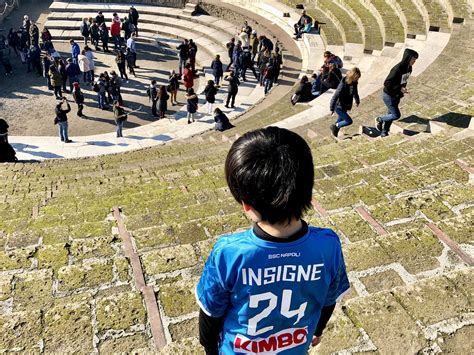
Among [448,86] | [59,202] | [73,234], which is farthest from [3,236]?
[448,86]

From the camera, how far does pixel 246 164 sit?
2014mm

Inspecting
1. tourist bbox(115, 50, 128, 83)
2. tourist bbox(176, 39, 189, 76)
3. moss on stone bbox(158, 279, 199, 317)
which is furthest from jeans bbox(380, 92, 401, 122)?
tourist bbox(115, 50, 128, 83)

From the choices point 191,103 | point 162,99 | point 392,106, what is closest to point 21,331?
point 392,106

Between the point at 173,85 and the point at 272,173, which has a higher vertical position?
the point at 272,173

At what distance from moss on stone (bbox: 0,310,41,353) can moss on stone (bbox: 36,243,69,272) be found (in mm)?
858

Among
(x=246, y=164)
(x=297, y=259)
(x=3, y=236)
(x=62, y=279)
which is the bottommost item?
(x=3, y=236)

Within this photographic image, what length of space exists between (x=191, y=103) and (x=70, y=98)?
5172mm

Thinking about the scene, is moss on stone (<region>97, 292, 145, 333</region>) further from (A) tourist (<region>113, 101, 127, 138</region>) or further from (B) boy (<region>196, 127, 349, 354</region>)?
(A) tourist (<region>113, 101, 127, 138</region>)

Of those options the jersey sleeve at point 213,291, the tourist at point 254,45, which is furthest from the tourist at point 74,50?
the jersey sleeve at point 213,291

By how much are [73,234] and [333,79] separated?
9952 mm

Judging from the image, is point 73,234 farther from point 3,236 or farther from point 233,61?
point 233,61

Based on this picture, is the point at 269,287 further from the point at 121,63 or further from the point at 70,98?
the point at 121,63

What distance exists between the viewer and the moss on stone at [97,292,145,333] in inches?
139

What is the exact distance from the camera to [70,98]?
1678 centimetres
